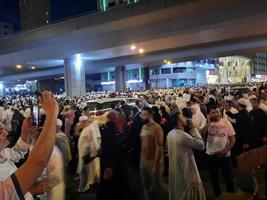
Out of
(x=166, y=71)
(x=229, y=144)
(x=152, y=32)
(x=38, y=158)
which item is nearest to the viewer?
(x=38, y=158)

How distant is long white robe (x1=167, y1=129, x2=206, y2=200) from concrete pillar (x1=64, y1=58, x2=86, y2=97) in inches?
1356

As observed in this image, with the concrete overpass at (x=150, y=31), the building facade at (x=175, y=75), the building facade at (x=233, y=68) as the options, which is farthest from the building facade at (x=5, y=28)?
the concrete overpass at (x=150, y=31)

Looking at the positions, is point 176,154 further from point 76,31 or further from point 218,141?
point 76,31

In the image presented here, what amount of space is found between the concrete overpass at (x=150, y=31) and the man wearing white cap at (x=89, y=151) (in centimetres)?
1709

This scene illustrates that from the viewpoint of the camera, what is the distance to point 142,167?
710 cm

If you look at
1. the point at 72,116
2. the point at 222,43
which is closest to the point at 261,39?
the point at 222,43

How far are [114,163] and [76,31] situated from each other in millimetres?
26759

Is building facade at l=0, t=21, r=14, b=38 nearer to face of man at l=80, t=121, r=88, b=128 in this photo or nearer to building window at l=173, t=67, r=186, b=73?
building window at l=173, t=67, r=186, b=73

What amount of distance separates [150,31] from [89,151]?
2141cm

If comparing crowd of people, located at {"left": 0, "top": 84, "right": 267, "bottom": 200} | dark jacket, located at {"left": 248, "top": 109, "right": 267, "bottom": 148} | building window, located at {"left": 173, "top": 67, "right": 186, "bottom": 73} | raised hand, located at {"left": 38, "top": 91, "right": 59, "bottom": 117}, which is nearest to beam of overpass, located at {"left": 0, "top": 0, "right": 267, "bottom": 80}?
dark jacket, located at {"left": 248, "top": 109, "right": 267, "bottom": 148}

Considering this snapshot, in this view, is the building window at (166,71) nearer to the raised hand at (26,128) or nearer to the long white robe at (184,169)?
the long white robe at (184,169)

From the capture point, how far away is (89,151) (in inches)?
309

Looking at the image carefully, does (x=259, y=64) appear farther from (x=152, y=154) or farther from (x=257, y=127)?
(x=152, y=154)

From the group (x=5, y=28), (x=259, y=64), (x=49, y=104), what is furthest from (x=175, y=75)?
(x=49, y=104)
